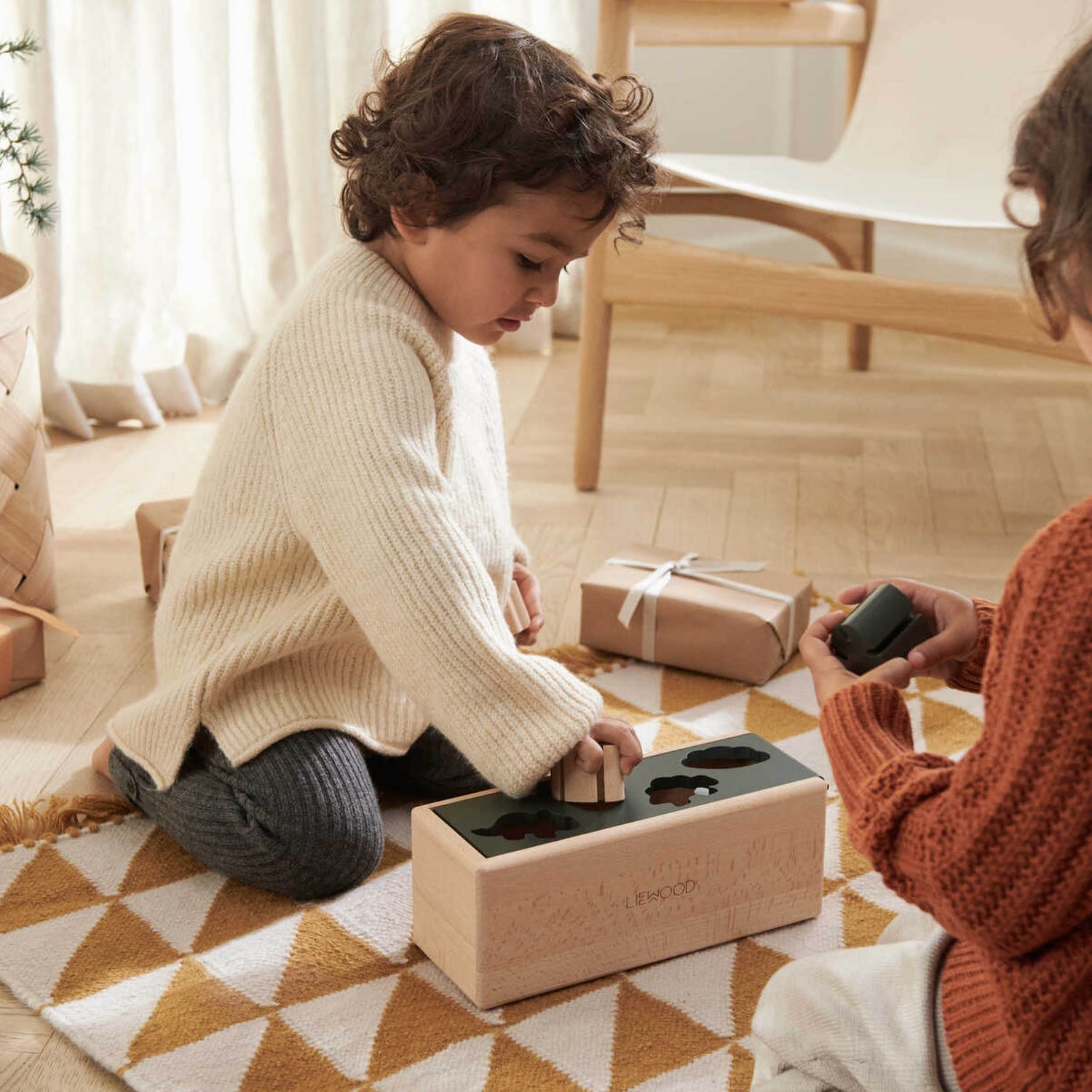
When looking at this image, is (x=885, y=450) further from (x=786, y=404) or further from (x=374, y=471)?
(x=374, y=471)

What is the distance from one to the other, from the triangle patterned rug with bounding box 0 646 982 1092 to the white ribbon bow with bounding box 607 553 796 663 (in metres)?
0.29

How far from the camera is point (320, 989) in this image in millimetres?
902

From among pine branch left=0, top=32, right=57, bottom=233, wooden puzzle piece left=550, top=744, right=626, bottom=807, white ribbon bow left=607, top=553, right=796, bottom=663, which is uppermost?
pine branch left=0, top=32, right=57, bottom=233

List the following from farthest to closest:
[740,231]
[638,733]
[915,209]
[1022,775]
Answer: [740,231]
[915,209]
[638,733]
[1022,775]

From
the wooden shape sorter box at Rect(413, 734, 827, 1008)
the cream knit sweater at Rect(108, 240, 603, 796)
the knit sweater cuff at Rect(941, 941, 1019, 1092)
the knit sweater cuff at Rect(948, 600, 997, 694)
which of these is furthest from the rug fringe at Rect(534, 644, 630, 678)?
the knit sweater cuff at Rect(941, 941, 1019, 1092)

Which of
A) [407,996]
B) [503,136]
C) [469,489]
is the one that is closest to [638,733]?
[469,489]

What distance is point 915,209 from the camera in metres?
1.64

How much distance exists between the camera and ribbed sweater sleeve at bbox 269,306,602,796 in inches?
35.7

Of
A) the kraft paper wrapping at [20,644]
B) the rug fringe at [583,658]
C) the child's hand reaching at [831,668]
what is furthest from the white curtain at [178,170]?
the child's hand reaching at [831,668]

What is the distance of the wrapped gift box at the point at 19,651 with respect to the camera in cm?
125

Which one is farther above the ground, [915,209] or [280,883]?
[915,209]

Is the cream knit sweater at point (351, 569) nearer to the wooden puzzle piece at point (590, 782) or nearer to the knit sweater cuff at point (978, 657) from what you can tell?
the wooden puzzle piece at point (590, 782)

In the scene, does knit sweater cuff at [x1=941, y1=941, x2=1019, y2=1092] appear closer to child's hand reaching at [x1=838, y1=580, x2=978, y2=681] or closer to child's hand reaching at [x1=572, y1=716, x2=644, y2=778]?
child's hand reaching at [x1=838, y1=580, x2=978, y2=681]

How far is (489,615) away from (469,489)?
18 cm
